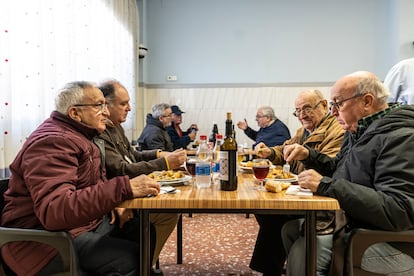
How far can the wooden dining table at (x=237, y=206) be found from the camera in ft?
4.25

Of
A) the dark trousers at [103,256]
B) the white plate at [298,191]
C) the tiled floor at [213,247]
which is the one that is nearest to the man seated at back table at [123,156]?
the dark trousers at [103,256]

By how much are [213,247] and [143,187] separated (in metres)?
1.80

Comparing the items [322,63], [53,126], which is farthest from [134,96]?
[53,126]

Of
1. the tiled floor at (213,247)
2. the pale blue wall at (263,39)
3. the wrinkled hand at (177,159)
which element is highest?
the pale blue wall at (263,39)

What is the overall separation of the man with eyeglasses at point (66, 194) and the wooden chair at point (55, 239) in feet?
0.08

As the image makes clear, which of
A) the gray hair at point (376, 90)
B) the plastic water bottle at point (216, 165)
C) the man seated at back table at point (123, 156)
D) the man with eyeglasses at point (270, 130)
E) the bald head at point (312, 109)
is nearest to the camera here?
the gray hair at point (376, 90)

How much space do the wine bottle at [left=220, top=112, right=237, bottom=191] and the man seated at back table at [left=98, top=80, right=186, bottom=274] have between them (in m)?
0.47

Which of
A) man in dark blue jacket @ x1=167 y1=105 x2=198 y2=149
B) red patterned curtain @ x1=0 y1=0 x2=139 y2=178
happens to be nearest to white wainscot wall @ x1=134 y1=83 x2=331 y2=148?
man in dark blue jacket @ x1=167 y1=105 x2=198 y2=149

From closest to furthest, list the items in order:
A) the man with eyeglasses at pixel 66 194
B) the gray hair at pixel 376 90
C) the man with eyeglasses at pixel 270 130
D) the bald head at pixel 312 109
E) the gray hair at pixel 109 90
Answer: the man with eyeglasses at pixel 66 194 → the gray hair at pixel 376 90 → the gray hair at pixel 109 90 → the bald head at pixel 312 109 → the man with eyeglasses at pixel 270 130

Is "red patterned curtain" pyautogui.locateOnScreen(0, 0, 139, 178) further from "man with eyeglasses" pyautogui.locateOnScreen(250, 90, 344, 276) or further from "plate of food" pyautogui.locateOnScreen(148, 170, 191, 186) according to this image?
"man with eyeglasses" pyautogui.locateOnScreen(250, 90, 344, 276)

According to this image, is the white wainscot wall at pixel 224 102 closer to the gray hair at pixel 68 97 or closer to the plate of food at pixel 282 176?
the plate of food at pixel 282 176

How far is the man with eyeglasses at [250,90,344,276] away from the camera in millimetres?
2145

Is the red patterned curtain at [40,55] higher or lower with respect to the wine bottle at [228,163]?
higher

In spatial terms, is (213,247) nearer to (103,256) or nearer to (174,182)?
(174,182)
